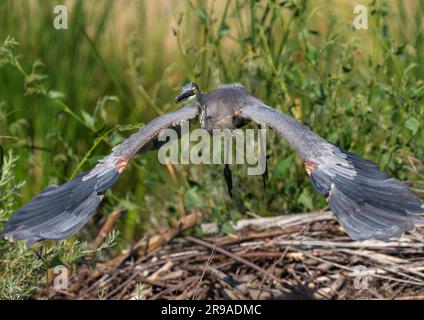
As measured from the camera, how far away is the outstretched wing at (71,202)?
3.50 meters

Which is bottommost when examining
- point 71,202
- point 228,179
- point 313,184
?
point 228,179

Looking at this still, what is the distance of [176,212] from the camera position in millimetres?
4953

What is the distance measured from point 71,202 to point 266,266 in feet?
4.07

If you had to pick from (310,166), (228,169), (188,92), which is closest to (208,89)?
(228,169)

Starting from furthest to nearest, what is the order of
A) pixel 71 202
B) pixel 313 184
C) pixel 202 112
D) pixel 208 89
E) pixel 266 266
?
pixel 208 89
pixel 266 266
pixel 202 112
pixel 71 202
pixel 313 184

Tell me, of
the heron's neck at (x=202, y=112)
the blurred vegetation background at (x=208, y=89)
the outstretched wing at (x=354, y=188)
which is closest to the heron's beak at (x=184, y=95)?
the heron's neck at (x=202, y=112)

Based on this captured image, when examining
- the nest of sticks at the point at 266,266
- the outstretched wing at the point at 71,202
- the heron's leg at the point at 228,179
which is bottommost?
the nest of sticks at the point at 266,266

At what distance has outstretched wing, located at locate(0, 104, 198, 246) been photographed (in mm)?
3498

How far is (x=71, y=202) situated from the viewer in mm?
3668

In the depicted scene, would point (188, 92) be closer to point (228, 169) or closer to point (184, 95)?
point (184, 95)

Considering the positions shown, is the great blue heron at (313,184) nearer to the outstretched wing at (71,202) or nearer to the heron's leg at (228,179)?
the outstretched wing at (71,202)

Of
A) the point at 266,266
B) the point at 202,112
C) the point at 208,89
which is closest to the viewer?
the point at 202,112

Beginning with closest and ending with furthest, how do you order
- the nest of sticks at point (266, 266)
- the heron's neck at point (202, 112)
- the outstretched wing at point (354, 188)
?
the outstretched wing at point (354, 188) → the heron's neck at point (202, 112) → the nest of sticks at point (266, 266)

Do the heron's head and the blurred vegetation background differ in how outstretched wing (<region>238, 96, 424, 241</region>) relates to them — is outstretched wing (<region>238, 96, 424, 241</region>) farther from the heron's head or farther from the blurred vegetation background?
the blurred vegetation background
